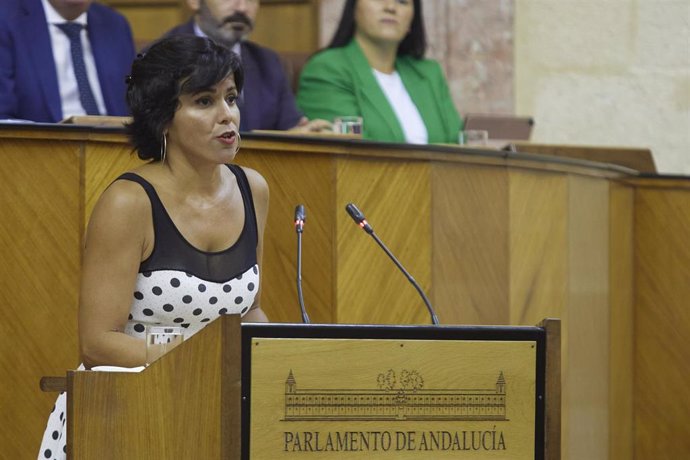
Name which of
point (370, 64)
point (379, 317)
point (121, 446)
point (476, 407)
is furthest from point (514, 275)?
point (121, 446)

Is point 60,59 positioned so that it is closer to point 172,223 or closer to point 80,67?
point 80,67

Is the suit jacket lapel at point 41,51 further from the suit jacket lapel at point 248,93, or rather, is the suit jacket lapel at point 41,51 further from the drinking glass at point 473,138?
the drinking glass at point 473,138

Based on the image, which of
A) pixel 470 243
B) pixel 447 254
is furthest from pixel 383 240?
pixel 470 243

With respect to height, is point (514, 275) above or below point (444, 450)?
above

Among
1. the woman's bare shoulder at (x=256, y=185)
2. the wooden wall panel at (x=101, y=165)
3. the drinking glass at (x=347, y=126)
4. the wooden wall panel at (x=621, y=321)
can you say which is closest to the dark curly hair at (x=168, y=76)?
the woman's bare shoulder at (x=256, y=185)

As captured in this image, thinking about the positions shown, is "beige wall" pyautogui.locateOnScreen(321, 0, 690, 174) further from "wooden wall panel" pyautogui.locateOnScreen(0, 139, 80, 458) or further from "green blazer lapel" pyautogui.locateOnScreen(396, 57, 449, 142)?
"wooden wall panel" pyautogui.locateOnScreen(0, 139, 80, 458)

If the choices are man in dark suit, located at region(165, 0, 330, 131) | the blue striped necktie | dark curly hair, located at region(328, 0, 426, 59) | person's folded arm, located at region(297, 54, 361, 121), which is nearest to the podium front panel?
the blue striped necktie

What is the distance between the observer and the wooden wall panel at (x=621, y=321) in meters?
5.55

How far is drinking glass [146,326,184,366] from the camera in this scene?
302 centimetres

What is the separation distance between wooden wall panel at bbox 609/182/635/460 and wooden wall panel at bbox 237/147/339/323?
151cm

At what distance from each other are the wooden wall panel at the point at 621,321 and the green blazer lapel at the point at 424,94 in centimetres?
81

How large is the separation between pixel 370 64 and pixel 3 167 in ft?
7.19

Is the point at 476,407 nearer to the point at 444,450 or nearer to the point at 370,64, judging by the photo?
the point at 444,450

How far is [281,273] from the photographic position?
14.5 feet
